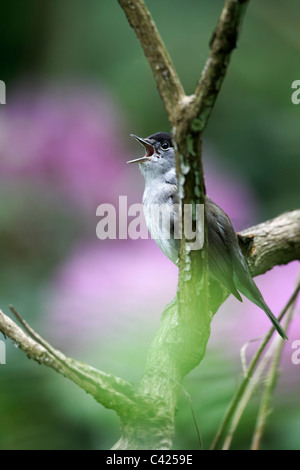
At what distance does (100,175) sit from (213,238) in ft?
2.33

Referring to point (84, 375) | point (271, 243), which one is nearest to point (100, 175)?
point (271, 243)

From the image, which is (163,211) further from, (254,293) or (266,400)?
(266,400)

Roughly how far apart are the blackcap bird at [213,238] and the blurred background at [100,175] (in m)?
0.10

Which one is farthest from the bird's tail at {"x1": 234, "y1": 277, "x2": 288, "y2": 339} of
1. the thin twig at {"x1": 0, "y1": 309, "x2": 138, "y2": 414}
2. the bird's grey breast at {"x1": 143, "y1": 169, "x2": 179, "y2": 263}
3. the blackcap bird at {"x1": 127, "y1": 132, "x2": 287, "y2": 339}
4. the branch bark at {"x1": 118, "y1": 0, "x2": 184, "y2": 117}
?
the branch bark at {"x1": 118, "y1": 0, "x2": 184, "y2": 117}

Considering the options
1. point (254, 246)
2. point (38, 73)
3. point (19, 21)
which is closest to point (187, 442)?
point (254, 246)

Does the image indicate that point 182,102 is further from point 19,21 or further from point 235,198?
point 19,21

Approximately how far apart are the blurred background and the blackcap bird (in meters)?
0.10

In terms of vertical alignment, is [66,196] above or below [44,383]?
above

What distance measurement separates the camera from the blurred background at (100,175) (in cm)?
98

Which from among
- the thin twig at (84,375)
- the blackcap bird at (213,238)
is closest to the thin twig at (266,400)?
the blackcap bird at (213,238)

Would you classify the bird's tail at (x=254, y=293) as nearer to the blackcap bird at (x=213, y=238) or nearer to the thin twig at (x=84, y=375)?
the blackcap bird at (x=213, y=238)

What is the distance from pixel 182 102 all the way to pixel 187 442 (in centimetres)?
52

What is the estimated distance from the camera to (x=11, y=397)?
38.4 inches

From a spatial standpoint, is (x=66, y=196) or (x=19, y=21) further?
(x=19, y=21)
